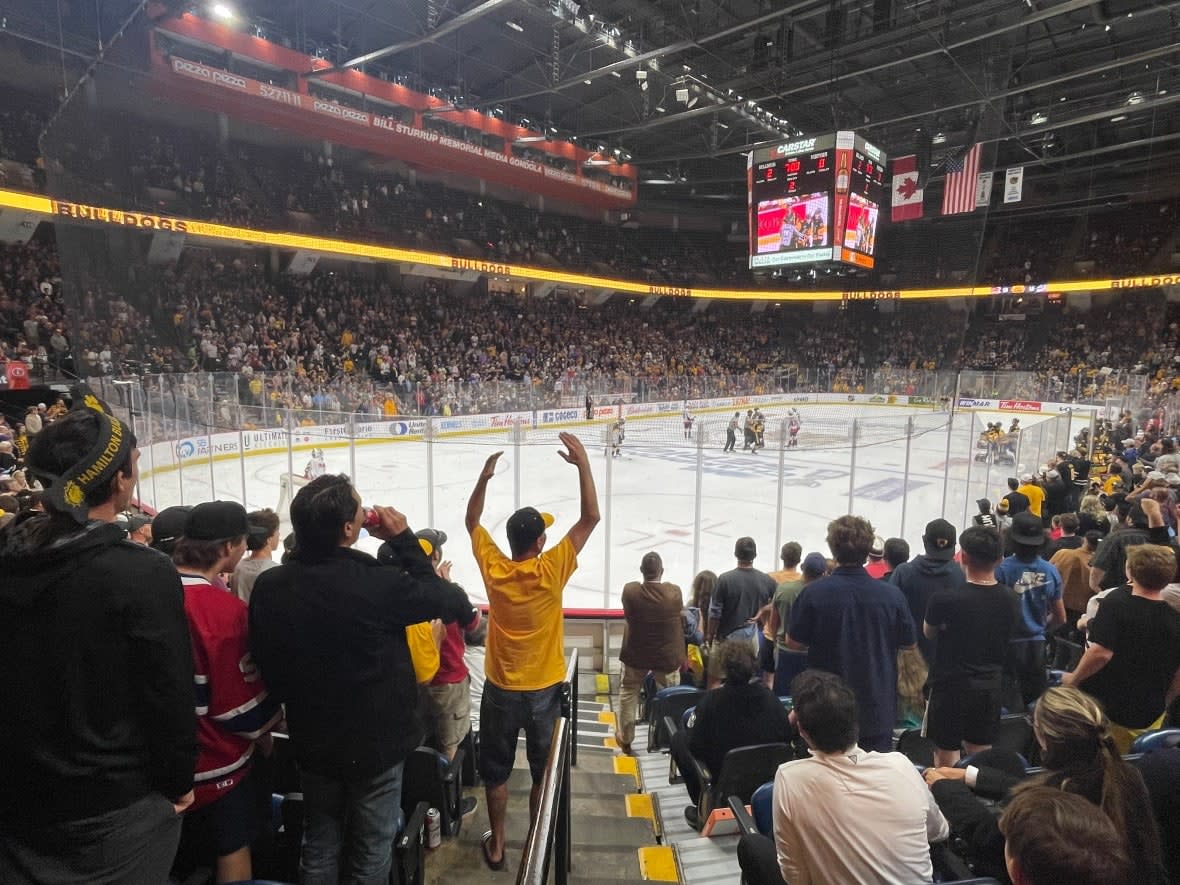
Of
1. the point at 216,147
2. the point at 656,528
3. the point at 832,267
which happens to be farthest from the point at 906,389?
the point at 216,147

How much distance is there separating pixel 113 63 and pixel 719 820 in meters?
16.8

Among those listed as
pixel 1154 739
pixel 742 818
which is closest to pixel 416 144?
pixel 742 818

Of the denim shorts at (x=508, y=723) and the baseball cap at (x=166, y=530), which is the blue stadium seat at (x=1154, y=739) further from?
the baseball cap at (x=166, y=530)

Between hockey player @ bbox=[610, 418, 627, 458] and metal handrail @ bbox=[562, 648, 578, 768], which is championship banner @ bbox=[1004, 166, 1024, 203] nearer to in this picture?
hockey player @ bbox=[610, 418, 627, 458]

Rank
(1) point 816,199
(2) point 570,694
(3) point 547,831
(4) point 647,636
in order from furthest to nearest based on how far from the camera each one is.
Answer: (1) point 816,199, (4) point 647,636, (2) point 570,694, (3) point 547,831

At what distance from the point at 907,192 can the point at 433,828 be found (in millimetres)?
21317

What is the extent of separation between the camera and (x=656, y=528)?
11.0m

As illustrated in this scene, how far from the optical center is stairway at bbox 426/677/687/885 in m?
2.80

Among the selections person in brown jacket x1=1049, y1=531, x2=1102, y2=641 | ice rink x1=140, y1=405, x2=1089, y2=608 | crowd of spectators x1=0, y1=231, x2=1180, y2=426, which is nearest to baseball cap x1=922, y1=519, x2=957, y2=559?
person in brown jacket x1=1049, y1=531, x2=1102, y2=641

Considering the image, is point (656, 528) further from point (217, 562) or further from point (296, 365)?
point (296, 365)

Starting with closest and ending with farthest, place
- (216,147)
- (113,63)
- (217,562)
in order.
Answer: (217,562) < (113,63) < (216,147)

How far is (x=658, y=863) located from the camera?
2928 millimetres

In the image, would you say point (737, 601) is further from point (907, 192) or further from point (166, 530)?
point (907, 192)

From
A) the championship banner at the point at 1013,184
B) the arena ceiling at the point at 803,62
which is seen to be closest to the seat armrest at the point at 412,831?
the arena ceiling at the point at 803,62
